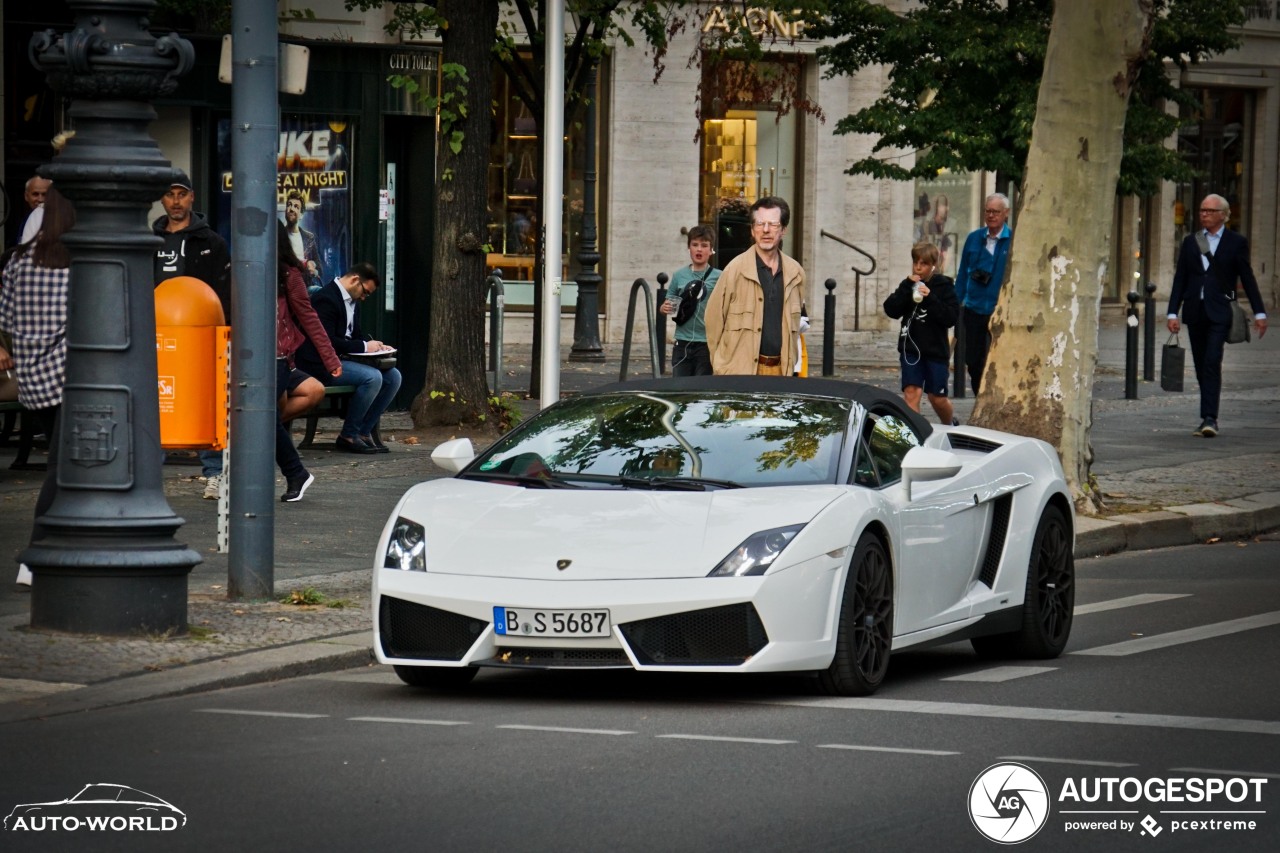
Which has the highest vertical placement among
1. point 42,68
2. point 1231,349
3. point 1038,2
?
point 1038,2

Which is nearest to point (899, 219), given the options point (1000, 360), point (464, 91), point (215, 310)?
point (464, 91)

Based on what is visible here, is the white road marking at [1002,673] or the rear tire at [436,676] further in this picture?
the white road marking at [1002,673]

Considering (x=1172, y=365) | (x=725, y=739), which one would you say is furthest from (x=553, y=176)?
(x=1172, y=365)

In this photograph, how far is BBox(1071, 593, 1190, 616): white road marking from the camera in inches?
443

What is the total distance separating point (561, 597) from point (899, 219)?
89.4 ft

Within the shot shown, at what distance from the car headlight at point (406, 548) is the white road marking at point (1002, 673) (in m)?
2.19

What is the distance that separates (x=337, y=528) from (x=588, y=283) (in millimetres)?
16582

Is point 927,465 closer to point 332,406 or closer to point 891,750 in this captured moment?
point 891,750

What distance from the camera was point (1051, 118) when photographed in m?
14.9

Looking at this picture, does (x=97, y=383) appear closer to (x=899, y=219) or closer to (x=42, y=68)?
(x=42, y=68)

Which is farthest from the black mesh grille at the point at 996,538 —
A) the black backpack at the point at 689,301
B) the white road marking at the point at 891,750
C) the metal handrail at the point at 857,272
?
the metal handrail at the point at 857,272

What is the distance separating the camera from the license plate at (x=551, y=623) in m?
7.88

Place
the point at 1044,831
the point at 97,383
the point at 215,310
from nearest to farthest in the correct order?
1. the point at 1044,831
2. the point at 97,383
3. the point at 215,310

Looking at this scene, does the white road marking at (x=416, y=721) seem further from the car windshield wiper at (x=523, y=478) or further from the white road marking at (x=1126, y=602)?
the white road marking at (x=1126, y=602)
